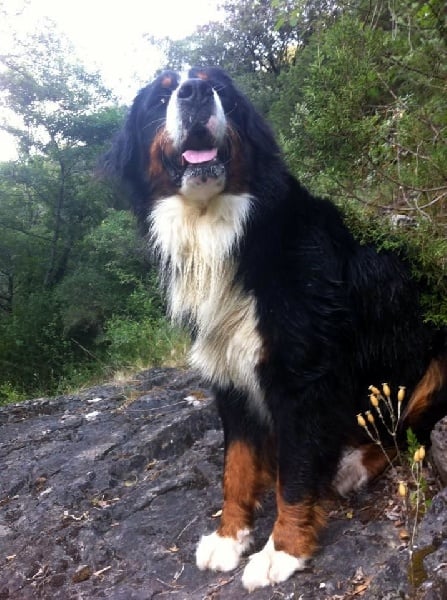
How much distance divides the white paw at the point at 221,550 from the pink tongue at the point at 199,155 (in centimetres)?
179

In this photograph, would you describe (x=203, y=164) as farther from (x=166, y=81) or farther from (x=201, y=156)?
(x=166, y=81)

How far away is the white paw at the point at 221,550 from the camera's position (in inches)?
105

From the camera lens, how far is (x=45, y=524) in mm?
3426

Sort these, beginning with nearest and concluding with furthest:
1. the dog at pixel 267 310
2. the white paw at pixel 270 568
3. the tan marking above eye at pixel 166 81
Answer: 1. the white paw at pixel 270 568
2. the dog at pixel 267 310
3. the tan marking above eye at pixel 166 81

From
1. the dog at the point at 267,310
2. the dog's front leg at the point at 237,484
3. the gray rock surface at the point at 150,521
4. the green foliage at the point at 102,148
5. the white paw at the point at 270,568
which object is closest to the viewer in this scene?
the gray rock surface at the point at 150,521

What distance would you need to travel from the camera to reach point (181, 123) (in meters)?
2.76

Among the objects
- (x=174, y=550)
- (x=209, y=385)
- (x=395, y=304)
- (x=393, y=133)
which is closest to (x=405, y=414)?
(x=395, y=304)

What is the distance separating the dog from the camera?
8.46ft

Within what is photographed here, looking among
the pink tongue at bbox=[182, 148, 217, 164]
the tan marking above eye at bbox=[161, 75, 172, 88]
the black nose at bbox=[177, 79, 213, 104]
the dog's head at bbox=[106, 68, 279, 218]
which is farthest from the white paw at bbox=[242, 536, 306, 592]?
the tan marking above eye at bbox=[161, 75, 172, 88]

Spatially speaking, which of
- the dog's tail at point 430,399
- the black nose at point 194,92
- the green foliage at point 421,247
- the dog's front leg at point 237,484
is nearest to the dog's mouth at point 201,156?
the black nose at point 194,92

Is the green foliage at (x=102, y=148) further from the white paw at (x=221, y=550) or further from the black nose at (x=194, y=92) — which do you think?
the white paw at (x=221, y=550)

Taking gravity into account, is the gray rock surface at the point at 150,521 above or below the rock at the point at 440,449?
below

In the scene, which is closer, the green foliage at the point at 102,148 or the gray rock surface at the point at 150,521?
the gray rock surface at the point at 150,521

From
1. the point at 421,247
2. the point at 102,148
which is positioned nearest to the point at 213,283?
the point at 421,247
